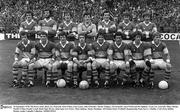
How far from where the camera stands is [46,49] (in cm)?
910

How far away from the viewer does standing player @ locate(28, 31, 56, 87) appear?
8820mm

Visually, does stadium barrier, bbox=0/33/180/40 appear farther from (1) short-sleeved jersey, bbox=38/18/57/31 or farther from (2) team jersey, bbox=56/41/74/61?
(2) team jersey, bbox=56/41/74/61

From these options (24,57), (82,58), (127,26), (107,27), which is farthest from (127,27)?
(24,57)

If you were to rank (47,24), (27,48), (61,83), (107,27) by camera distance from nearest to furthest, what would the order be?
(61,83)
(27,48)
(107,27)
(47,24)

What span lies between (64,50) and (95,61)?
1.00 meters

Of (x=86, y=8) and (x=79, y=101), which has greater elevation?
(x=86, y=8)

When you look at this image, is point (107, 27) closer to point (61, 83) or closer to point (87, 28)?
point (87, 28)

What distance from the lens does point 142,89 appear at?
28.2 ft

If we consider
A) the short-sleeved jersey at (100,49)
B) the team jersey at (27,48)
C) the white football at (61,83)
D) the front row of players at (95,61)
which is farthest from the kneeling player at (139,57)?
the team jersey at (27,48)

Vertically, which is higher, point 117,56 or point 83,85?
point 117,56

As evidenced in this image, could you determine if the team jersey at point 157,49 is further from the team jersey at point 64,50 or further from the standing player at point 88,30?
the team jersey at point 64,50

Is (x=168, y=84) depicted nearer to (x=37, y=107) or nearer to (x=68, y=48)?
(x=68, y=48)

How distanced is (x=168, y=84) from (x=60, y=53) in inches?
132

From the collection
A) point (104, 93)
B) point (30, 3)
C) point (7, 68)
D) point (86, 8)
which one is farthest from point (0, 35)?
point (104, 93)
